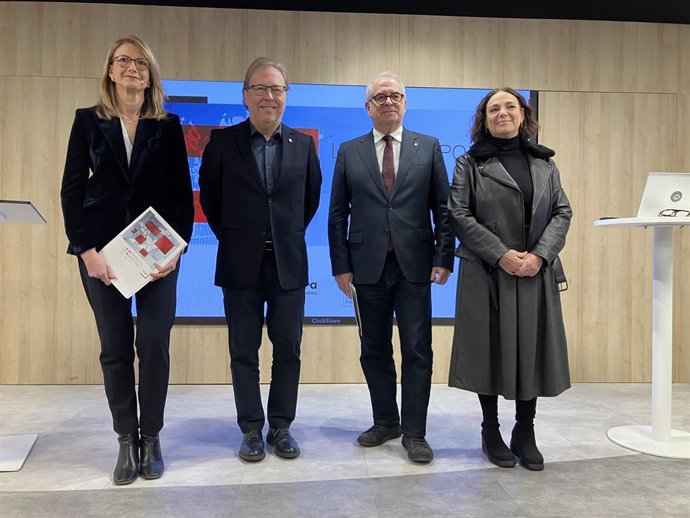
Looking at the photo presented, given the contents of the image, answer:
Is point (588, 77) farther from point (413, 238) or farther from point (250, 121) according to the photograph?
point (250, 121)

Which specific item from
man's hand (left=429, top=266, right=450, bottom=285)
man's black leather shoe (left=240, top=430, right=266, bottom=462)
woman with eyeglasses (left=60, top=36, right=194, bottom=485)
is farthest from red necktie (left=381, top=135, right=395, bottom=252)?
man's black leather shoe (left=240, top=430, right=266, bottom=462)

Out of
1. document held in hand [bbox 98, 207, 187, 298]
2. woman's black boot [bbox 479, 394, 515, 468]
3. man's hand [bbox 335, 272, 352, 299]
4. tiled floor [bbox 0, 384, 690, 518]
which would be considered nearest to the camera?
tiled floor [bbox 0, 384, 690, 518]

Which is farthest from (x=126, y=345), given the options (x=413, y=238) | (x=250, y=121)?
(x=413, y=238)

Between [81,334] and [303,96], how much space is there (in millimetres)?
2365

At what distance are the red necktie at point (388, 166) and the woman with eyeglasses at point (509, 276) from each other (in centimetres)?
29

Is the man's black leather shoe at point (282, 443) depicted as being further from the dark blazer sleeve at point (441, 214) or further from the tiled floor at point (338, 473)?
the dark blazer sleeve at point (441, 214)

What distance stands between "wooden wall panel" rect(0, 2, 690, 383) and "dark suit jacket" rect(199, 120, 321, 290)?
173cm

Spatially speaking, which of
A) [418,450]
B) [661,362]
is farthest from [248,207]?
[661,362]

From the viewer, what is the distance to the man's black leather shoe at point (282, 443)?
2.44m

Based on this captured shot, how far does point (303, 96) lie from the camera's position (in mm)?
4102

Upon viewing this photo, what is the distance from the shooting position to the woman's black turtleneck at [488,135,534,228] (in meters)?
2.39

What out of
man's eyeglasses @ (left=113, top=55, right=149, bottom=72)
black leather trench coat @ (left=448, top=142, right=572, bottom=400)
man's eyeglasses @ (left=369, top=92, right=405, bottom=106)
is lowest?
black leather trench coat @ (left=448, top=142, right=572, bottom=400)

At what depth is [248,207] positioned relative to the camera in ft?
7.95

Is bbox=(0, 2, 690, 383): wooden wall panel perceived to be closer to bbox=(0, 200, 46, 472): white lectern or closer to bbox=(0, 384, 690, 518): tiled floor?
bbox=(0, 384, 690, 518): tiled floor
